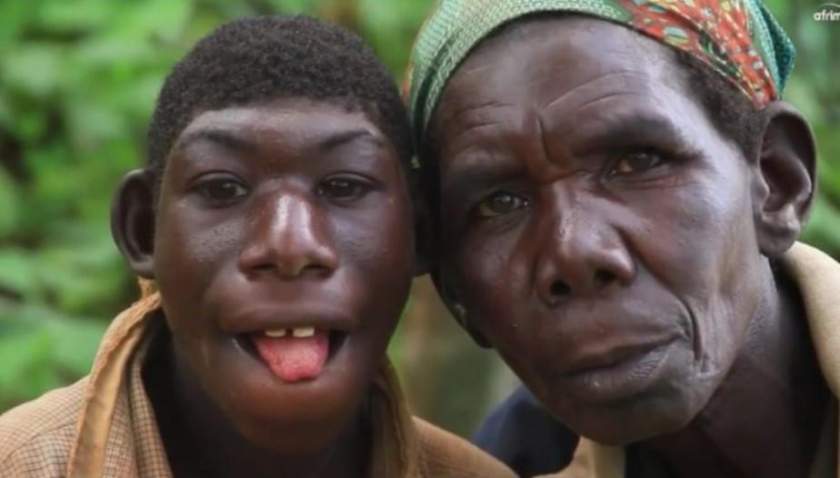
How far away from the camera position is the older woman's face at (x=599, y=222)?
11.0 ft

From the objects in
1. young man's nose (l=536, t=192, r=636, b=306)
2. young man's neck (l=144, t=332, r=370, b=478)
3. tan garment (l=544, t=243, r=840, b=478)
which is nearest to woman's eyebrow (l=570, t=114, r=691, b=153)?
young man's nose (l=536, t=192, r=636, b=306)

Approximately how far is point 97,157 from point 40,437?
209 centimetres

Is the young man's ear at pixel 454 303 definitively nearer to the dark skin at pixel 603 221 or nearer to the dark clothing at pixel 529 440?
the dark skin at pixel 603 221

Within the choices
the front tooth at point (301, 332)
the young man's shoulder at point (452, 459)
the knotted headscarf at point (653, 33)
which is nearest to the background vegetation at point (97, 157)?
the young man's shoulder at point (452, 459)

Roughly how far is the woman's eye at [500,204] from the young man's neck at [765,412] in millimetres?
501

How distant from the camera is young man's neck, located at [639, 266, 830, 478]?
147 inches

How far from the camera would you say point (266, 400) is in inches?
128

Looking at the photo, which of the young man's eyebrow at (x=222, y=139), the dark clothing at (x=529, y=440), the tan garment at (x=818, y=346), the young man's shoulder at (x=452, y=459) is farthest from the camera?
the dark clothing at (x=529, y=440)

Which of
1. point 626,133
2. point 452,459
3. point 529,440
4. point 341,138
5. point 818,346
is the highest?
point 341,138

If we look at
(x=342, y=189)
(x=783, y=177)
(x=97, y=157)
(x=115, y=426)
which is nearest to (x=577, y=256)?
(x=342, y=189)

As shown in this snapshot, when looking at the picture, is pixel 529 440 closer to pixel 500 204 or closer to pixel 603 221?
pixel 500 204

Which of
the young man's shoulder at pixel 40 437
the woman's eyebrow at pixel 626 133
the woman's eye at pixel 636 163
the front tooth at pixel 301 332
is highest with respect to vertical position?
the woman's eyebrow at pixel 626 133

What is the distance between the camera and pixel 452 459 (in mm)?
3846

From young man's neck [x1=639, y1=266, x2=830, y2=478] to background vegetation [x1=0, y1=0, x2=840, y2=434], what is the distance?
61.5 inches
